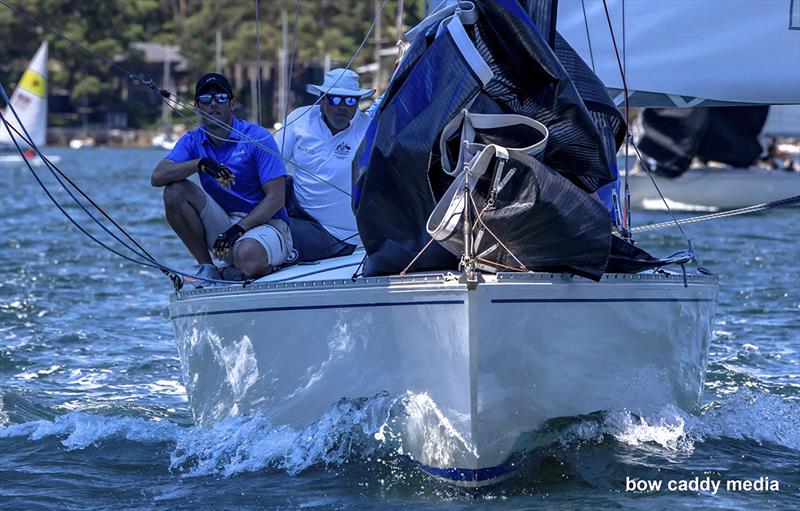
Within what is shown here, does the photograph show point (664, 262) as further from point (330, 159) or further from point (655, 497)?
point (330, 159)

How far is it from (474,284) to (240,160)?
1.84 metres

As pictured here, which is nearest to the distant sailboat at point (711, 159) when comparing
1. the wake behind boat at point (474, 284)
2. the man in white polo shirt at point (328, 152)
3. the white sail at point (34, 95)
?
the man in white polo shirt at point (328, 152)

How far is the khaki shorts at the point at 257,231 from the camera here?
5809mm

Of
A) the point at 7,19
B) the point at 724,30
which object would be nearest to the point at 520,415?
the point at 724,30

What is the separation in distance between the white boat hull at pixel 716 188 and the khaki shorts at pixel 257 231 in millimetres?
17430

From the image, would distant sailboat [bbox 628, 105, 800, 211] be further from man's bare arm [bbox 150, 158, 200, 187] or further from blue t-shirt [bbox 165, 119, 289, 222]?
man's bare arm [bbox 150, 158, 200, 187]

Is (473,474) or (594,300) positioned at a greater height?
(594,300)

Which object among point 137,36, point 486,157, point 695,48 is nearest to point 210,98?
point 486,157

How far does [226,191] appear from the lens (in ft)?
20.2

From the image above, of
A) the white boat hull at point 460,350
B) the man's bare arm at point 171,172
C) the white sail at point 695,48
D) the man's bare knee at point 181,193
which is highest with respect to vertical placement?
the white sail at point 695,48

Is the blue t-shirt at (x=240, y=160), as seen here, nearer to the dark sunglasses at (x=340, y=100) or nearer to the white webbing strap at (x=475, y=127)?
the dark sunglasses at (x=340, y=100)

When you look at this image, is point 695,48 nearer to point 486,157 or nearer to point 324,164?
point 324,164

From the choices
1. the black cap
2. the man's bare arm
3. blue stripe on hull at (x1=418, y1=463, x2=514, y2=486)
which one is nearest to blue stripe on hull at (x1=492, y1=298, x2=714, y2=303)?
blue stripe on hull at (x1=418, y1=463, x2=514, y2=486)

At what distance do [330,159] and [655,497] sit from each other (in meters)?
2.41
